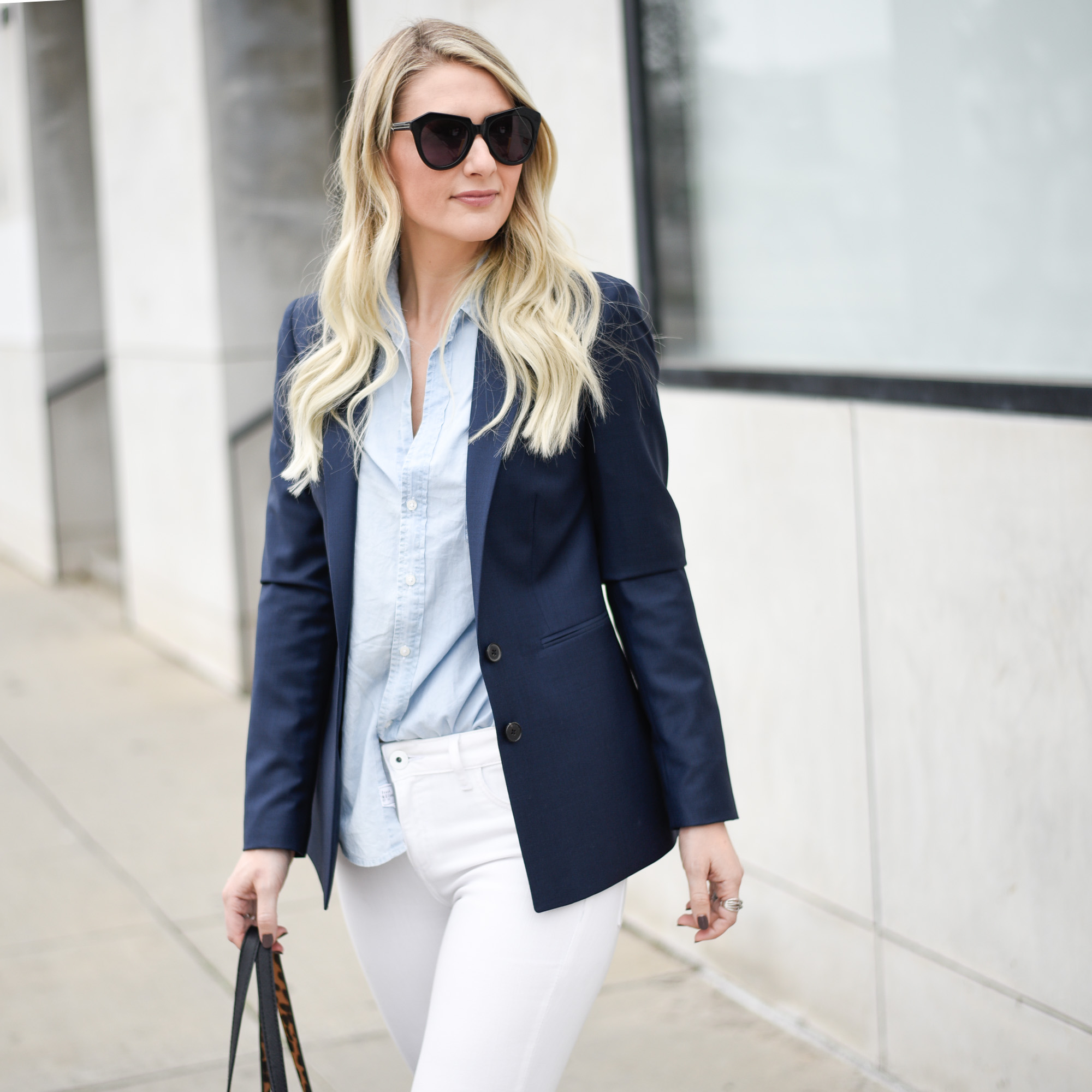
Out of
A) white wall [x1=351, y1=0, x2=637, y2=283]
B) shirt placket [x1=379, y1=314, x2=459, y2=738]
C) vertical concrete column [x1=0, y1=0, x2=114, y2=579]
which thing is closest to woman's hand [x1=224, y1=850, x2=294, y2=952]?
shirt placket [x1=379, y1=314, x2=459, y2=738]

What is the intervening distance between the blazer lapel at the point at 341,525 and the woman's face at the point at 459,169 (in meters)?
0.36

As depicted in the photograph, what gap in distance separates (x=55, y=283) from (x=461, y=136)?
8901 millimetres

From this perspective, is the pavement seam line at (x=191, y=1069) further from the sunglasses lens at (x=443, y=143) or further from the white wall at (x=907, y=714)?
the sunglasses lens at (x=443, y=143)

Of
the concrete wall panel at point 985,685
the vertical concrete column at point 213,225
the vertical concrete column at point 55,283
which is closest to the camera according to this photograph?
the concrete wall panel at point 985,685

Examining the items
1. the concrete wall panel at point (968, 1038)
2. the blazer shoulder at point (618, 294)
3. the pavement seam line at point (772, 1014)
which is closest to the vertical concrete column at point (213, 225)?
the pavement seam line at point (772, 1014)

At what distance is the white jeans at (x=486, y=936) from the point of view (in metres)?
1.96

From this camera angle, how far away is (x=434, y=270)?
7.18 ft

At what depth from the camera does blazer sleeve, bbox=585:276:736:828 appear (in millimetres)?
2033

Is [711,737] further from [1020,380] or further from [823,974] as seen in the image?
[823,974]

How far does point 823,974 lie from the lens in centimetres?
355

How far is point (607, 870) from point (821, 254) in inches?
82.9

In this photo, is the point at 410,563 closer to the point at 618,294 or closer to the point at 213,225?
the point at 618,294

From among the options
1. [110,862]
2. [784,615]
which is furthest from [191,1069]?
[784,615]

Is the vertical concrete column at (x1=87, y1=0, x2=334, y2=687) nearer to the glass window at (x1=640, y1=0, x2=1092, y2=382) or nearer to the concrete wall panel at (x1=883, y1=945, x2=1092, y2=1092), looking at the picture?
the glass window at (x1=640, y1=0, x2=1092, y2=382)
